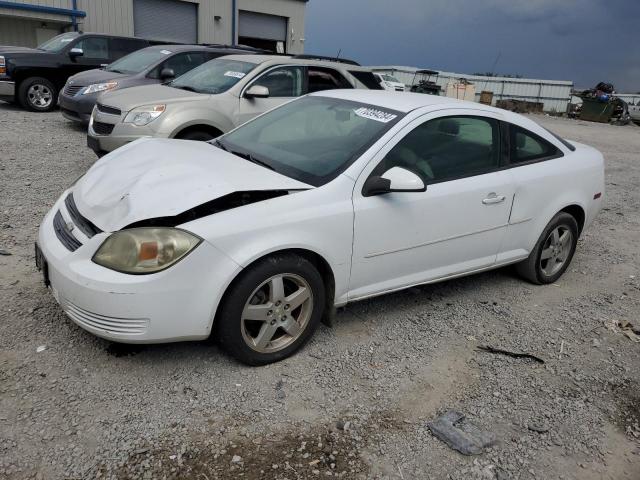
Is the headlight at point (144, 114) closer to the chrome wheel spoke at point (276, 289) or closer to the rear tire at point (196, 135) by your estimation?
the rear tire at point (196, 135)

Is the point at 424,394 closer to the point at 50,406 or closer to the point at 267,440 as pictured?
the point at 267,440

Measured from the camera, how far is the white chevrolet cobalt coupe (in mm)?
2715

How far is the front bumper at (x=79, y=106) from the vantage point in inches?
344

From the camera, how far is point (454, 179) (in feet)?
12.1

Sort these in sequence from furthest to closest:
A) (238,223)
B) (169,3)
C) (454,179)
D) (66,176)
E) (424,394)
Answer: (169,3)
(66,176)
(454,179)
(424,394)
(238,223)

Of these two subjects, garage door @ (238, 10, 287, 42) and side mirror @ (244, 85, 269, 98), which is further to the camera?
garage door @ (238, 10, 287, 42)

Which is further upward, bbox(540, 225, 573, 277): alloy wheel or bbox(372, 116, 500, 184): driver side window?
bbox(372, 116, 500, 184): driver side window

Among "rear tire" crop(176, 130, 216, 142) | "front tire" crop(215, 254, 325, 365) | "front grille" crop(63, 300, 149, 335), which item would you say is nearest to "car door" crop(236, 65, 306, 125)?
"rear tire" crop(176, 130, 216, 142)

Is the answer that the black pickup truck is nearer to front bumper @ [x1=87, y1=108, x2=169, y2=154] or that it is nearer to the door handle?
front bumper @ [x1=87, y1=108, x2=169, y2=154]

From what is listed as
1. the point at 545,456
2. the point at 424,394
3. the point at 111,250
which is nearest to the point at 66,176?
the point at 111,250

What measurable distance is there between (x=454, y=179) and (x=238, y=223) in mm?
1648

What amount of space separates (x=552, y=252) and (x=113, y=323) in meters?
3.57

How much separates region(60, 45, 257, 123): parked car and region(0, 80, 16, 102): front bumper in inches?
73.3

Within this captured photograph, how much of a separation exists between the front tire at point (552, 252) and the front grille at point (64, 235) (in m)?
3.44
